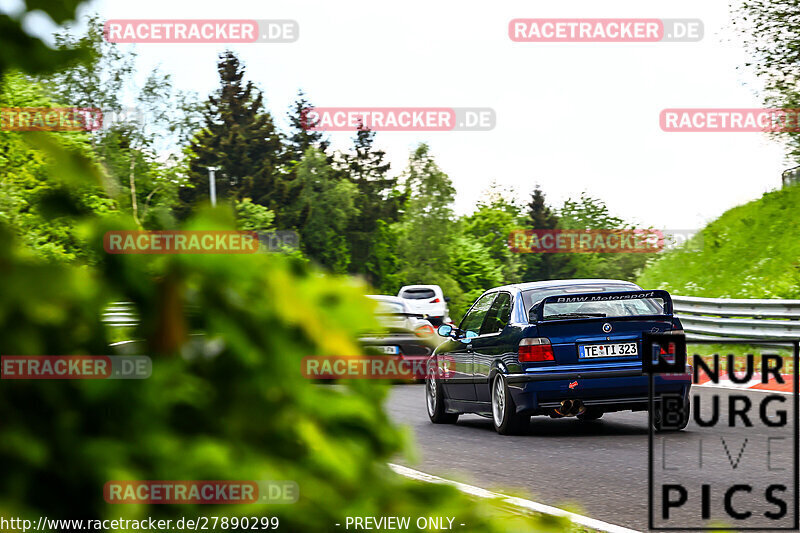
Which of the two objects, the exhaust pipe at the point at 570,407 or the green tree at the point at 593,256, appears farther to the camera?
the green tree at the point at 593,256

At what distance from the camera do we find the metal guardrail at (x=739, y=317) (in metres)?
20.6

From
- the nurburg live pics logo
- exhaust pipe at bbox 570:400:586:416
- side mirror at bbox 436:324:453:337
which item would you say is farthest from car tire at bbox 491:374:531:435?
the nurburg live pics logo

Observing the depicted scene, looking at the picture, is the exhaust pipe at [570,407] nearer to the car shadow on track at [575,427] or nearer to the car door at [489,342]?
the car shadow on track at [575,427]

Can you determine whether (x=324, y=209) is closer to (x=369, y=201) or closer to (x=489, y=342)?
(x=369, y=201)

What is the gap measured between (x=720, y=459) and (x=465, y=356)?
4291mm

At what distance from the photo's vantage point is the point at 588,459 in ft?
33.0

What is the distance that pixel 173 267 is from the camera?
4.55 feet

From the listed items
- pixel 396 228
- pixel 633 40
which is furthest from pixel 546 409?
pixel 396 228

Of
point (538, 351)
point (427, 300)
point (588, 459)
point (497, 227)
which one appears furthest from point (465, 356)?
point (497, 227)

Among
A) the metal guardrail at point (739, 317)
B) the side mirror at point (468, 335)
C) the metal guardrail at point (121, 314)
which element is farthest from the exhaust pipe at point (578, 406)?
the metal guardrail at point (121, 314)

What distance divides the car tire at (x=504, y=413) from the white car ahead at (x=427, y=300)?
1088 inches

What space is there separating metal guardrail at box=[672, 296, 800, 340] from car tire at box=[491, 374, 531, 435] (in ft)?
27.5

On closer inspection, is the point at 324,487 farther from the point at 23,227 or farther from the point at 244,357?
the point at 23,227

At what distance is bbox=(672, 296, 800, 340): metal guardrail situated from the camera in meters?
20.6
